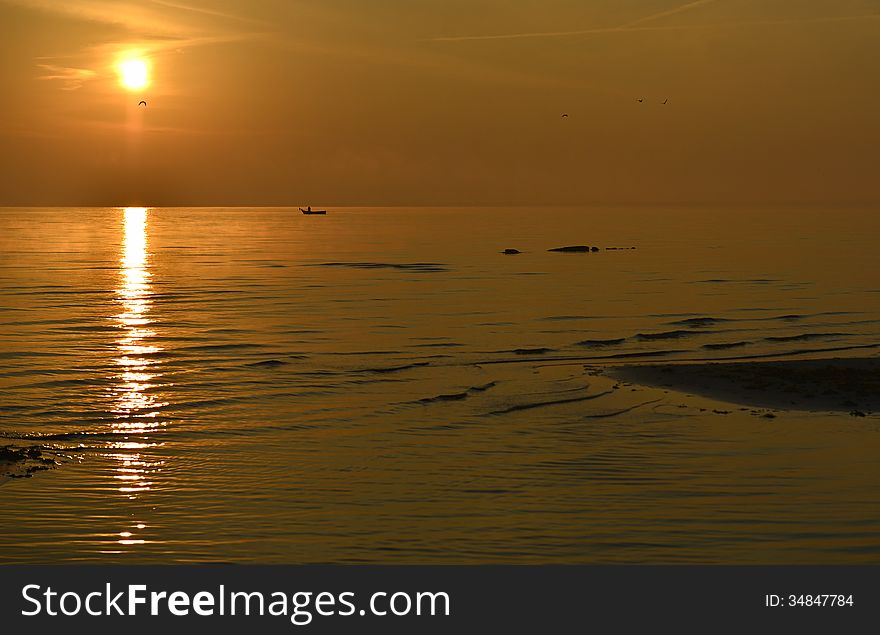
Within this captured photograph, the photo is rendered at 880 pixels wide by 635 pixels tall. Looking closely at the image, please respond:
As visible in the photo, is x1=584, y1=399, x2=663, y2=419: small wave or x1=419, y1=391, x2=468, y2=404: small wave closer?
x1=584, y1=399, x2=663, y2=419: small wave

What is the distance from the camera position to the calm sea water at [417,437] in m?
16.0

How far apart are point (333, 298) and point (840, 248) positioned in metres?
67.6

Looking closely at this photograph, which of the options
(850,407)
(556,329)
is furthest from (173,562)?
(556,329)

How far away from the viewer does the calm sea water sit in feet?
52.6

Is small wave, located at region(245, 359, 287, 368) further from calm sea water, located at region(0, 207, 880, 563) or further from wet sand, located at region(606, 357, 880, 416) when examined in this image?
wet sand, located at region(606, 357, 880, 416)

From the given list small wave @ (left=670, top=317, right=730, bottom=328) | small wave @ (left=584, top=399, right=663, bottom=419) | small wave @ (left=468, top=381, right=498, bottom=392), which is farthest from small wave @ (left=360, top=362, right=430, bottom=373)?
small wave @ (left=670, top=317, right=730, bottom=328)

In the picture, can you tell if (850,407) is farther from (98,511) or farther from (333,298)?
(333,298)

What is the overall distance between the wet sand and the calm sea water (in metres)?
1.38

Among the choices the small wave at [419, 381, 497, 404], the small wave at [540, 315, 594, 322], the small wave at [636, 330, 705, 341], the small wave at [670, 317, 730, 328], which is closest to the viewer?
the small wave at [419, 381, 497, 404]

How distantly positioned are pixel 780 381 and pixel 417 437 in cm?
1171

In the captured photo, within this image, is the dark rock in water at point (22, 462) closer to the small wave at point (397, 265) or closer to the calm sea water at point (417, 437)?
the calm sea water at point (417, 437)

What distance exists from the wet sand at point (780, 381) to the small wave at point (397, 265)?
51.9 metres

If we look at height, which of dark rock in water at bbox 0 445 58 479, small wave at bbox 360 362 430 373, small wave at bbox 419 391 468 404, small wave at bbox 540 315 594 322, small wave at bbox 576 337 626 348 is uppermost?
small wave at bbox 540 315 594 322

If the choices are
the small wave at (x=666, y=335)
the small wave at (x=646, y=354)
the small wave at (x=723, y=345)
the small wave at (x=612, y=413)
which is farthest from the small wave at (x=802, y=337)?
the small wave at (x=612, y=413)
